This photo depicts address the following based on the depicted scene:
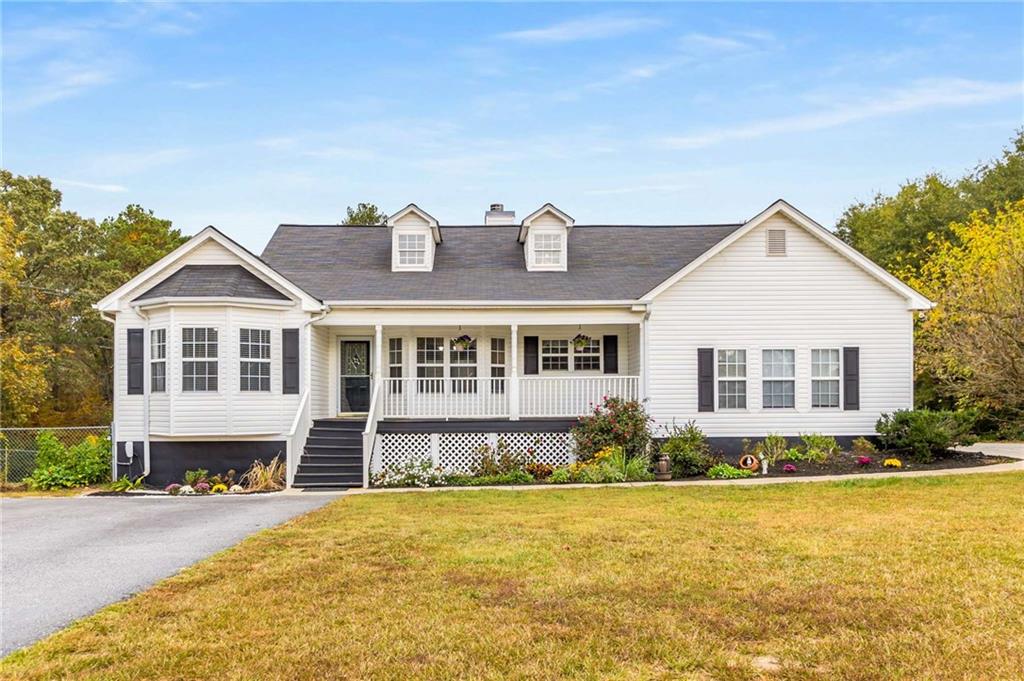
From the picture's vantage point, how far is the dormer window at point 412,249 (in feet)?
68.1

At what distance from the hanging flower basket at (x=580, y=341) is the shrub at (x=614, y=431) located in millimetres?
2976

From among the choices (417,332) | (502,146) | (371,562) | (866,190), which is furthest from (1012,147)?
(371,562)

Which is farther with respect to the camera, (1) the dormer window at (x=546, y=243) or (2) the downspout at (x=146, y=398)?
(1) the dormer window at (x=546, y=243)

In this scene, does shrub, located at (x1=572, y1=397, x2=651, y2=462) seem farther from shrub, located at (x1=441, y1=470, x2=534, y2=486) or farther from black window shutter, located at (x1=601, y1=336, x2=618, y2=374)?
black window shutter, located at (x1=601, y1=336, x2=618, y2=374)

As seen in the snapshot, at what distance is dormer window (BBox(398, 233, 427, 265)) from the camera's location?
20.8 m

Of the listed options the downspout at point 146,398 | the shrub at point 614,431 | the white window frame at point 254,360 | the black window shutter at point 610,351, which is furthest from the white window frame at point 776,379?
the downspout at point 146,398

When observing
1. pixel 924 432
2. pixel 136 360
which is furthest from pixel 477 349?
pixel 924 432

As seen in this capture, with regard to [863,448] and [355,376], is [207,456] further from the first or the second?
[863,448]

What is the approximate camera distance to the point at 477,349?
2009cm

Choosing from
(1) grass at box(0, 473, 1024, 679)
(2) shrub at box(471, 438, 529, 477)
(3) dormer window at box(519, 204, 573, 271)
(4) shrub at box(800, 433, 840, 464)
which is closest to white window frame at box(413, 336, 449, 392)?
(2) shrub at box(471, 438, 529, 477)

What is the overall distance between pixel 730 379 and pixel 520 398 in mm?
5036

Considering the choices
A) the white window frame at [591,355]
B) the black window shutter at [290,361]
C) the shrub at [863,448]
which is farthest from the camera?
the white window frame at [591,355]

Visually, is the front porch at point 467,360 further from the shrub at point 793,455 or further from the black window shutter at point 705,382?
the shrub at point 793,455

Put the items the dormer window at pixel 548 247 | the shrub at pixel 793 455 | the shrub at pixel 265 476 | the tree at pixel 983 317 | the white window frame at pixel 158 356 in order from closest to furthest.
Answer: the tree at pixel 983 317 < the shrub at pixel 265 476 < the white window frame at pixel 158 356 < the shrub at pixel 793 455 < the dormer window at pixel 548 247
